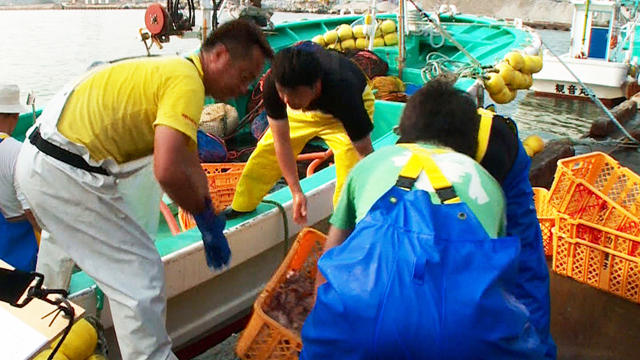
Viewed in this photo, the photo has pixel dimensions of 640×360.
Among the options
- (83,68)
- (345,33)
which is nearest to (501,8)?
(83,68)

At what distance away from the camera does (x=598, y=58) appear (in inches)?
451

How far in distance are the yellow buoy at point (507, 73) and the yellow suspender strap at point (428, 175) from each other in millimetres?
4776

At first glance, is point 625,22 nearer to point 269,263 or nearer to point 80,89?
point 269,263

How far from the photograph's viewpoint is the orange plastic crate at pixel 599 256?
3309 millimetres

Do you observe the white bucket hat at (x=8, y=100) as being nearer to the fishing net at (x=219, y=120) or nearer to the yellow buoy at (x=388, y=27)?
the fishing net at (x=219, y=120)

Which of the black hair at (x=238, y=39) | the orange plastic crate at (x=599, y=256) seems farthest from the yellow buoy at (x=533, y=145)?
the black hair at (x=238, y=39)

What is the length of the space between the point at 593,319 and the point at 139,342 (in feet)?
8.20

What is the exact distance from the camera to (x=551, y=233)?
3846 millimetres

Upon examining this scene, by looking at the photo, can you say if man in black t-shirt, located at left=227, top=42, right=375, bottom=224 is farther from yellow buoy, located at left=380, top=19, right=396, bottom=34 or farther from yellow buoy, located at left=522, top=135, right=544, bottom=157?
yellow buoy, located at left=380, top=19, right=396, bottom=34

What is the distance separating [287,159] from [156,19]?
2366 mm

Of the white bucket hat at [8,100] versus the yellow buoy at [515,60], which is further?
the yellow buoy at [515,60]

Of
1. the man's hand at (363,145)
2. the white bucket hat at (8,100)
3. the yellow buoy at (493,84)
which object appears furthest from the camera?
the yellow buoy at (493,84)

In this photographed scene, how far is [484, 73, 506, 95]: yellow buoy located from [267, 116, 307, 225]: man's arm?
3.10m

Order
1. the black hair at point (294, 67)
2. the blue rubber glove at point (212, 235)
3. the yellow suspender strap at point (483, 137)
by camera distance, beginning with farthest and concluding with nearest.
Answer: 1. the black hair at point (294, 67)
2. the blue rubber glove at point (212, 235)
3. the yellow suspender strap at point (483, 137)
